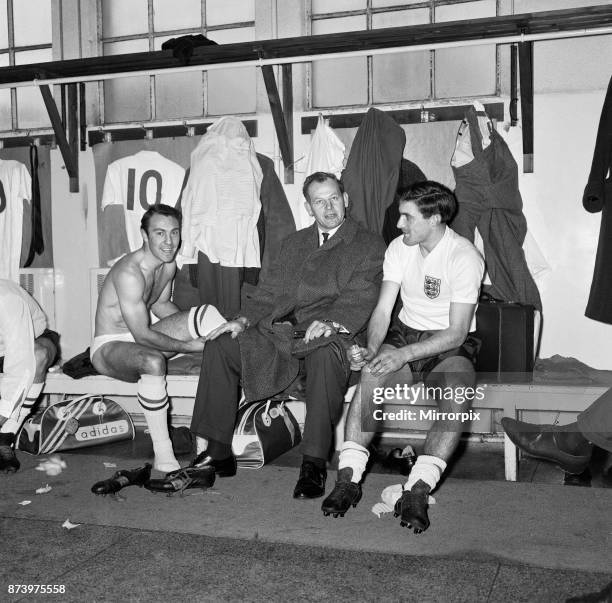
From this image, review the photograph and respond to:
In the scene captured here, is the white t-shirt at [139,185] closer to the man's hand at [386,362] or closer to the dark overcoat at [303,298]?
the dark overcoat at [303,298]

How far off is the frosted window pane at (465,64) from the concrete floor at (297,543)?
2.08 meters

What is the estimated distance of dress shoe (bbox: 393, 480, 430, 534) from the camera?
8.61 ft

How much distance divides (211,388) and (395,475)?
0.91 m

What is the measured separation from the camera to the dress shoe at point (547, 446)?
3088 millimetres

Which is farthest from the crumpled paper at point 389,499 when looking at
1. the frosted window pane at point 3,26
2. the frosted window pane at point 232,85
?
the frosted window pane at point 3,26

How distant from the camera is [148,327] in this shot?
12.1 feet

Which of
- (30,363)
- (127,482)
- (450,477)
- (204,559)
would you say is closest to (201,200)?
(30,363)

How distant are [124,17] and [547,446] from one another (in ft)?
11.9

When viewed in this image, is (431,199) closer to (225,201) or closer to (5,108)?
(225,201)

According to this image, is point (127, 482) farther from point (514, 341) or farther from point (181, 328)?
point (514, 341)

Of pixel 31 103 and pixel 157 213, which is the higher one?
pixel 31 103

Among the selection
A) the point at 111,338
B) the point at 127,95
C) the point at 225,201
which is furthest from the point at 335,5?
the point at 111,338

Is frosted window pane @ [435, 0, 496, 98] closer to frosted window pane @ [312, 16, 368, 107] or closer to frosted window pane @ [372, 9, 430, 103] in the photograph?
frosted window pane @ [372, 9, 430, 103]

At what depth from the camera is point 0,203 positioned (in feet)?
15.9
